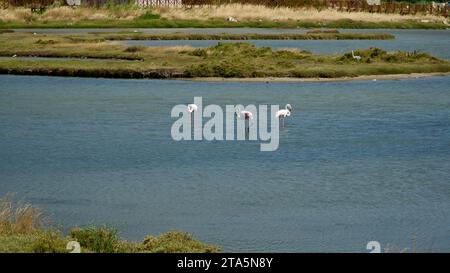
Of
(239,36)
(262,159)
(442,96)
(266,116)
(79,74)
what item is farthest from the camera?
(239,36)

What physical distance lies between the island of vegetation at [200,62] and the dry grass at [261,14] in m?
36.9

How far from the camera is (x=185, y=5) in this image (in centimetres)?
12138

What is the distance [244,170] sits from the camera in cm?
3042

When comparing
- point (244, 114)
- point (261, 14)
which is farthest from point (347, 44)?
point (244, 114)

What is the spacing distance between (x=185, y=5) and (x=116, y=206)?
321 feet

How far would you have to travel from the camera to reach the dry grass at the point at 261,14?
111 meters

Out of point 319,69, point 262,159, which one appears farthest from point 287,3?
point 262,159

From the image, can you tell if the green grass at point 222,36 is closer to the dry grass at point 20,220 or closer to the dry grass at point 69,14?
the dry grass at point 69,14

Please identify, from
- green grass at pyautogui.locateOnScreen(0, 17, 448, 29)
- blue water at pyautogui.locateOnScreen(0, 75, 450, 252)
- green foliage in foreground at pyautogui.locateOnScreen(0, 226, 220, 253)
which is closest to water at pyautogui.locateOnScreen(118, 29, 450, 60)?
green grass at pyautogui.locateOnScreen(0, 17, 448, 29)

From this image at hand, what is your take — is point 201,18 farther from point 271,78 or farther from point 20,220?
Answer: point 20,220

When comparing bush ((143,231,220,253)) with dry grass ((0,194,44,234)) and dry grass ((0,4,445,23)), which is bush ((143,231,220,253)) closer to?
dry grass ((0,194,44,234))

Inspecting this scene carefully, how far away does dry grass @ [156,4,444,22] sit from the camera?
11112cm

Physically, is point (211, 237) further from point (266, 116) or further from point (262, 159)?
point (266, 116)

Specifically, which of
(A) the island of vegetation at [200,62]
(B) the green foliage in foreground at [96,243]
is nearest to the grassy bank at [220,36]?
(A) the island of vegetation at [200,62]
